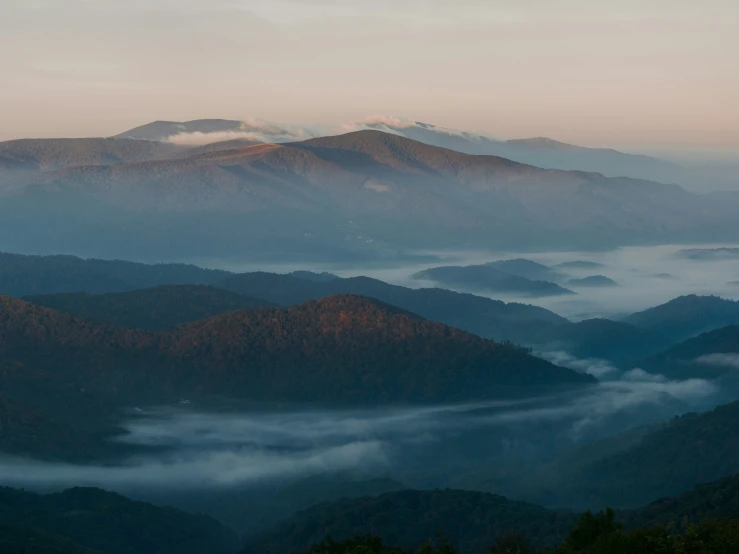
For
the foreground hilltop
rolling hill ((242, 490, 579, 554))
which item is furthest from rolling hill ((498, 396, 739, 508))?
the foreground hilltop

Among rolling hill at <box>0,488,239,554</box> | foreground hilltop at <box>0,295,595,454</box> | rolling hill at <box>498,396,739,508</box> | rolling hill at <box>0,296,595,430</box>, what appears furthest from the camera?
rolling hill at <box>0,296,595,430</box>

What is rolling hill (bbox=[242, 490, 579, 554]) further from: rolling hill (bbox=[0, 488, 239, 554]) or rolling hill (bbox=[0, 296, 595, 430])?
rolling hill (bbox=[0, 296, 595, 430])

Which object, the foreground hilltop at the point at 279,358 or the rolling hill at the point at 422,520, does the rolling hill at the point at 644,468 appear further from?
the foreground hilltop at the point at 279,358

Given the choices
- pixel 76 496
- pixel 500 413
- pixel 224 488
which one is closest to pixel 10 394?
pixel 224 488

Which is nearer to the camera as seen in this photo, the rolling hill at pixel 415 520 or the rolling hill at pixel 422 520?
the rolling hill at pixel 422 520

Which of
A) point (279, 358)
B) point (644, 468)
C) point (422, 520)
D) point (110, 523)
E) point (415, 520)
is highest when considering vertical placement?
point (279, 358)

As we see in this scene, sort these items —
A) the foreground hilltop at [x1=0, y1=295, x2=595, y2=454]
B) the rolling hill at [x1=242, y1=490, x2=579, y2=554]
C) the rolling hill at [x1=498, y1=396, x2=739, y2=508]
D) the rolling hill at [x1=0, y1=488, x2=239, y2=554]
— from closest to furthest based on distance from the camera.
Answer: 1. the rolling hill at [x1=242, y1=490, x2=579, y2=554]
2. the rolling hill at [x1=0, y1=488, x2=239, y2=554]
3. the rolling hill at [x1=498, y1=396, x2=739, y2=508]
4. the foreground hilltop at [x1=0, y1=295, x2=595, y2=454]

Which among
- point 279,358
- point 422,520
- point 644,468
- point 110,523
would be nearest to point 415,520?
point 422,520

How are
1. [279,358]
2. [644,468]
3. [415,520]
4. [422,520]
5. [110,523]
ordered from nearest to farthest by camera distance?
[422,520]
[415,520]
[110,523]
[644,468]
[279,358]

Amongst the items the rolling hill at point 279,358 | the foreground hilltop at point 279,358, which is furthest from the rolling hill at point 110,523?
the rolling hill at point 279,358

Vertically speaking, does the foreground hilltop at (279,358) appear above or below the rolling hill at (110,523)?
above

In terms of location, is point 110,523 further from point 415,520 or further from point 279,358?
point 279,358

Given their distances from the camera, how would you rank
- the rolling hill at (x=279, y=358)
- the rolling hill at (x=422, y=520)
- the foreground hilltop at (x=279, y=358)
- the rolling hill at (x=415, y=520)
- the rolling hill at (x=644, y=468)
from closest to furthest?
the rolling hill at (x=422, y=520)
the rolling hill at (x=415, y=520)
the rolling hill at (x=644, y=468)
the foreground hilltop at (x=279, y=358)
the rolling hill at (x=279, y=358)
